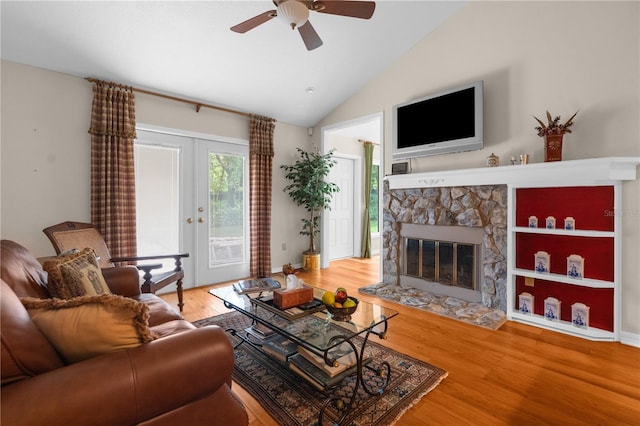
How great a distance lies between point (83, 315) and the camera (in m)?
1.03

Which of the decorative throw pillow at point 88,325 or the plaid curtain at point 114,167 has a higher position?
the plaid curtain at point 114,167

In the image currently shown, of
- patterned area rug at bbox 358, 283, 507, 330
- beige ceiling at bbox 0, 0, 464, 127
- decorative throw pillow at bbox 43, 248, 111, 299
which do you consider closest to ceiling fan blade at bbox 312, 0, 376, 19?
beige ceiling at bbox 0, 0, 464, 127

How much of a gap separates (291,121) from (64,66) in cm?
283

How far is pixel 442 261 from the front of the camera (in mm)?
3557

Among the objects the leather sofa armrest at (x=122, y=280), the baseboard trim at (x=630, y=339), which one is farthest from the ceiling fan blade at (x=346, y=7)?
the baseboard trim at (x=630, y=339)

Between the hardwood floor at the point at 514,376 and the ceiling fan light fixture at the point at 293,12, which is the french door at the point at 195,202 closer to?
the hardwood floor at the point at 514,376

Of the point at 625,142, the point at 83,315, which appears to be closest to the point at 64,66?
the point at 83,315

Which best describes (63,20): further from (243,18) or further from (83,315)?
(83,315)

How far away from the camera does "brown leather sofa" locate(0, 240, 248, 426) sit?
84cm

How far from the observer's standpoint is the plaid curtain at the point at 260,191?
4.38m

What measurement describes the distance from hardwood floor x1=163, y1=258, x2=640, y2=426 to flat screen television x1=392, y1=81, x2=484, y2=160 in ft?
6.14

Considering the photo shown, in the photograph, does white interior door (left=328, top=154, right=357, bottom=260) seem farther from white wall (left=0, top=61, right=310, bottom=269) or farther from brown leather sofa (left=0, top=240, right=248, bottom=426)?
brown leather sofa (left=0, top=240, right=248, bottom=426)

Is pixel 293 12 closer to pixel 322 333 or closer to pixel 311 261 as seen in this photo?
pixel 322 333

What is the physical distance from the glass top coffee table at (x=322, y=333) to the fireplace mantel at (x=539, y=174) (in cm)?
196
